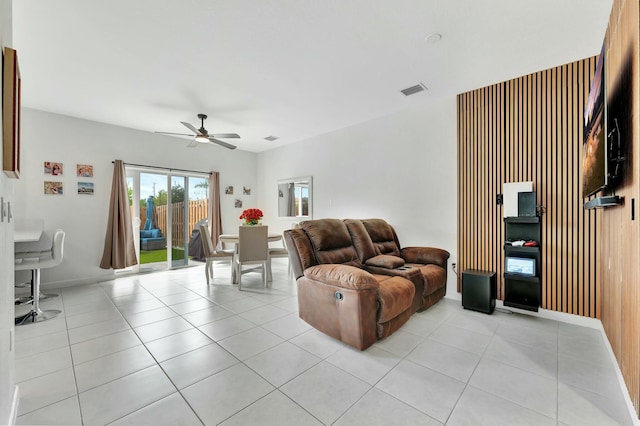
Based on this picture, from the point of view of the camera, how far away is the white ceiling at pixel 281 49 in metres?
2.23

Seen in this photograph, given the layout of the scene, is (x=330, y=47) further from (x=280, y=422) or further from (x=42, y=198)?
(x=42, y=198)

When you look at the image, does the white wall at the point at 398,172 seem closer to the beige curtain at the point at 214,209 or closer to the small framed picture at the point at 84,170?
the beige curtain at the point at 214,209

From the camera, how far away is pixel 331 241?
10.5 ft

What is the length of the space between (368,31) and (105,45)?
8.52 feet

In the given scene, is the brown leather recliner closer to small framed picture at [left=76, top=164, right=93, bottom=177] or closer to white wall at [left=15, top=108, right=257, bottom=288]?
white wall at [left=15, top=108, right=257, bottom=288]

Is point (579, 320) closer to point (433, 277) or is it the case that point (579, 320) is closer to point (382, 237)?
point (433, 277)

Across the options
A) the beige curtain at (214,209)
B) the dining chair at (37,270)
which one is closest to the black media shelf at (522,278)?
the dining chair at (37,270)

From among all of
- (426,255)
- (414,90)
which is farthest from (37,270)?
(414,90)

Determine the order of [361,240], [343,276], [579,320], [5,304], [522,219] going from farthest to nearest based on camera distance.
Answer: [361,240] < [522,219] < [579,320] < [343,276] < [5,304]

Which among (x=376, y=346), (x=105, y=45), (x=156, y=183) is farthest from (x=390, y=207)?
(x=156, y=183)

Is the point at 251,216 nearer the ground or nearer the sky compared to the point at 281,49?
nearer the ground

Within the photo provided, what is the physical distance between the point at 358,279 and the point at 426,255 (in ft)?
6.09

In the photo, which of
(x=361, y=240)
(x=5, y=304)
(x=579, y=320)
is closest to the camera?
(x=5, y=304)

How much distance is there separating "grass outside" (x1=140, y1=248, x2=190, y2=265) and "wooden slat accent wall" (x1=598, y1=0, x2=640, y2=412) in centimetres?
668
